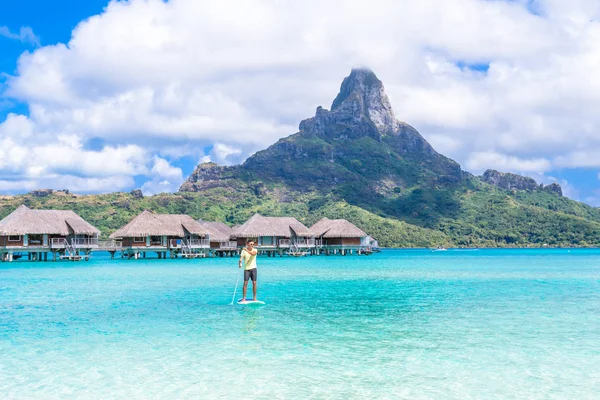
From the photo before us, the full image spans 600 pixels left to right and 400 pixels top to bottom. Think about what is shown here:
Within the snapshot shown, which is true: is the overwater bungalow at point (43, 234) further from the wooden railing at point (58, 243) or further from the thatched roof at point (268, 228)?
the thatched roof at point (268, 228)

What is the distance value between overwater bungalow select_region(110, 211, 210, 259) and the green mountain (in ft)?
95.8

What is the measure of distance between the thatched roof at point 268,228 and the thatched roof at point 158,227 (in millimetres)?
4365

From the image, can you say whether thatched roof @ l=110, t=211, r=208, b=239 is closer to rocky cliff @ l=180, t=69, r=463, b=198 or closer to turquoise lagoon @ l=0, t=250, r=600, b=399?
turquoise lagoon @ l=0, t=250, r=600, b=399

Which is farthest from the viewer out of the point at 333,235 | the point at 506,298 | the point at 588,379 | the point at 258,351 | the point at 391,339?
the point at 333,235

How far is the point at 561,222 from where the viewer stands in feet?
403

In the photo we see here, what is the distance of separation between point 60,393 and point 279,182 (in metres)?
130

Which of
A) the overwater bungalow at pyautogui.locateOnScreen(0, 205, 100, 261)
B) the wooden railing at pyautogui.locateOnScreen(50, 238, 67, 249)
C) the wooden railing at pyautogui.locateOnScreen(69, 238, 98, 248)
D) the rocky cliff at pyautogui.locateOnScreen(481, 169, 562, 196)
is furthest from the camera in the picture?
the rocky cliff at pyautogui.locateOnScreen(481, 169, 562, 196)

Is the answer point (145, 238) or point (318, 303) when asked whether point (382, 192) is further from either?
point (318, 303)

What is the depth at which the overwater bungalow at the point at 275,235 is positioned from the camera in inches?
2579

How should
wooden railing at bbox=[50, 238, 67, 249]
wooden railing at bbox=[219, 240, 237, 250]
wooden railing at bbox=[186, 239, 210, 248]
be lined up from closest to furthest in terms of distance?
wooden railing at bbox=[50, 238, 67, 249] < wooden railing at bbox=[186, 239, 210, 248] < wooden railing at bbox=[219, 240, 237, 250]

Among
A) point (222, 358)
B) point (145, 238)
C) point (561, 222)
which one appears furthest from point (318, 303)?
point (561, 222)

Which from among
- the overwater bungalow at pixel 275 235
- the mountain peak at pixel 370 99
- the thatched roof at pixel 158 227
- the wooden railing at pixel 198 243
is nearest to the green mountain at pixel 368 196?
the mountain peak at pixel 370 99

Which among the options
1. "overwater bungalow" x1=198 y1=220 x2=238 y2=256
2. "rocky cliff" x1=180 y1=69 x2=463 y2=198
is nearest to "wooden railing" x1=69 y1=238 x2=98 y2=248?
"overwater bungalow" x1=198 y1=220 x2=238 y2=256

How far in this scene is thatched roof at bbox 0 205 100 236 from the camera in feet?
165
